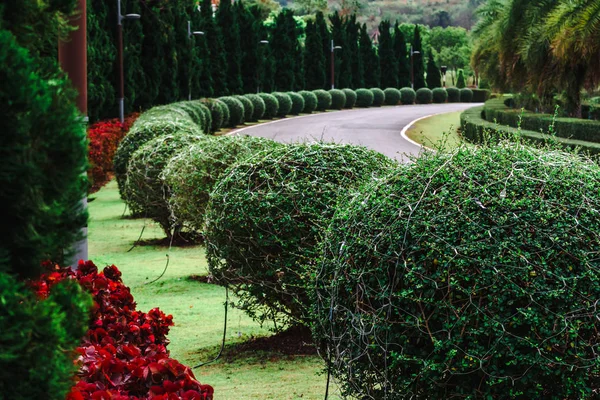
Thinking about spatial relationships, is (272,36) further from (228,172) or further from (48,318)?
(48,318)

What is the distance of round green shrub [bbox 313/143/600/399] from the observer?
3711 millimetres

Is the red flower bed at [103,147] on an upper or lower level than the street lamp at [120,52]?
lower

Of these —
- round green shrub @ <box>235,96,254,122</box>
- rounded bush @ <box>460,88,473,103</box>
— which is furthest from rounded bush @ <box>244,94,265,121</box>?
rounded bush @ <box>460,88,473,103</box>

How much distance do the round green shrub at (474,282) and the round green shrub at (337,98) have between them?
52516 millimetres

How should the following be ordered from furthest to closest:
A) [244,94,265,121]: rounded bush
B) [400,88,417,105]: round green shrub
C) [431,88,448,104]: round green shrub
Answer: [431,88,448,104]: round green shrub
[400,88,417,105]: round green shrub
[244,94,265,121]: rounded bush

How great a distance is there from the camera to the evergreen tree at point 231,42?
4747 centimetres

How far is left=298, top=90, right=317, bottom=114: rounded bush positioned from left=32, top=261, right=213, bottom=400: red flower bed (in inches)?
1855

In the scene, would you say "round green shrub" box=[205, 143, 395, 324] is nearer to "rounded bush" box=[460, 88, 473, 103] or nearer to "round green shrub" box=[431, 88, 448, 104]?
"round green shrub" box=[431, 88, 448, 104]

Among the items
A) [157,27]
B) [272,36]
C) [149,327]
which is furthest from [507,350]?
[272,36]

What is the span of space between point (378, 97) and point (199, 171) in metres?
54.1

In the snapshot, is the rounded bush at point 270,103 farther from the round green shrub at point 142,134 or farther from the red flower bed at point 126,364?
the red flower bed at point 126,364

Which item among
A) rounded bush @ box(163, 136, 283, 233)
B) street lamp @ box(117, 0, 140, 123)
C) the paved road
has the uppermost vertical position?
street lamp @ box(117, 0, 140, 123)

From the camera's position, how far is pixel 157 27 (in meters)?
32.6

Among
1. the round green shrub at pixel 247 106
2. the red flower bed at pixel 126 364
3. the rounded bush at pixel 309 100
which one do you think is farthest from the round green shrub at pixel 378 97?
the red flower bed at pixel 126 364
